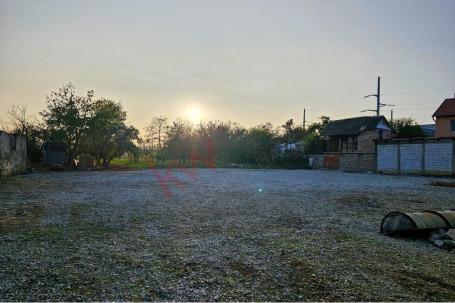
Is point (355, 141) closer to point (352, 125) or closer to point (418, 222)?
point (352, 125)

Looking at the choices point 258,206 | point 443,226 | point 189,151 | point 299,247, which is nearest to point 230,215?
point 258,206

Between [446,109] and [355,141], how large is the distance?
9.13 metres

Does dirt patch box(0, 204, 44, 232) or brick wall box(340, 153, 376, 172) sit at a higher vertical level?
brick wall box(340, 153, 376, 172)

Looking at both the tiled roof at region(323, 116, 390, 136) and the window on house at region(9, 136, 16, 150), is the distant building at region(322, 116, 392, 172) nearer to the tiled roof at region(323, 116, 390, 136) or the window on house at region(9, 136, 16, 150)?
the tiled roof at region(323, 116, 390, 136)

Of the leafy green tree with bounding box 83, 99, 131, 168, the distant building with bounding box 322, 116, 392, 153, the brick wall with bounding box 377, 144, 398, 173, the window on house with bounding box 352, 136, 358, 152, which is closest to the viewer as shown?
the brick wall with bounding box 377, 144, 398, 173

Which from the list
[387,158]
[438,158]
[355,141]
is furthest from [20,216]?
[355,141]

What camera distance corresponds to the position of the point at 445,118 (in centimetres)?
3262

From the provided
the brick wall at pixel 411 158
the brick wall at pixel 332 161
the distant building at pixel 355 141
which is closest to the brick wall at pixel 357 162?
the distant building at pixel 355 141

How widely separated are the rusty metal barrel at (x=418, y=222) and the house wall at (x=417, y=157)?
20.9 metres

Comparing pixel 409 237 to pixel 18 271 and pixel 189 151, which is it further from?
pixel 189 151

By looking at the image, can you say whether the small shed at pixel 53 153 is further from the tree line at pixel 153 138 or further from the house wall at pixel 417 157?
the house wall at pixel 417 157

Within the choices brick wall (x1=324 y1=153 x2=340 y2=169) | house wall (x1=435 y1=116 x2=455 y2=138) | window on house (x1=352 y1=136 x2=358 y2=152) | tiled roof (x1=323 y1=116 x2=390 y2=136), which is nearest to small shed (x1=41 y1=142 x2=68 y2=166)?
brick wall (x1=324 y1=153 x2=340 y2=169)

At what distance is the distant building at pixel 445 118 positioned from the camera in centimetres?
3212

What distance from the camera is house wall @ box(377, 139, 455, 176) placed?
78.7ft
